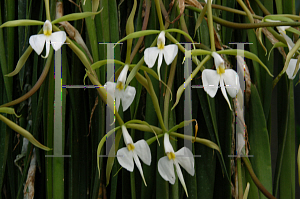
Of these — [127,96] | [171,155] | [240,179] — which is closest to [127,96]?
[127,96]

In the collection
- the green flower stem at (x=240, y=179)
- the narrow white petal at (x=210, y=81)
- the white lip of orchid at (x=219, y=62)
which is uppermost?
the white lip of orchid at (x=219, y=62)

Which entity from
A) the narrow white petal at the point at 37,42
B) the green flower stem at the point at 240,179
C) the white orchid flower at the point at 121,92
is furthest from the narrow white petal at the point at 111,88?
the green flower stem at the point at 240,179

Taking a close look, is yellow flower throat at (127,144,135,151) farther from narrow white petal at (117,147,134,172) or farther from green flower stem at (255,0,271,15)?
green flower stem at (255,0,271,15)

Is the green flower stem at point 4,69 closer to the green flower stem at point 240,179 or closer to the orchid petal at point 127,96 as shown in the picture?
the orchid petal at point 127,96

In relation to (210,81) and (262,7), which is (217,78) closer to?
(210,81)

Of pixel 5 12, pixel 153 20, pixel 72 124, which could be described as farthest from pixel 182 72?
pixel 5 12
